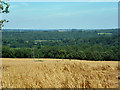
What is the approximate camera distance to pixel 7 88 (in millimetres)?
3361

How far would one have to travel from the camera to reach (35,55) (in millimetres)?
33219

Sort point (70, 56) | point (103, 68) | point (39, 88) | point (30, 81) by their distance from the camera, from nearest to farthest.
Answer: point (39, 88), point (30, 81), point (103, 68), point (70, 56)

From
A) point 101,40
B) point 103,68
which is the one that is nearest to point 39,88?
point 103,68

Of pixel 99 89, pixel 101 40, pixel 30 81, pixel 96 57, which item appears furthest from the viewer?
pixel 101 40

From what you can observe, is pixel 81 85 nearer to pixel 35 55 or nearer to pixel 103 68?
pixel 103 68

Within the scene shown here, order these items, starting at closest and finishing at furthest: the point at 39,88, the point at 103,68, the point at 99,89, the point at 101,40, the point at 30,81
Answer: the point at 99,89
the point at 39,88
the point at 30,81
the point at 103,68
the point at 101,40

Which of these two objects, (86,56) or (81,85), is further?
(86,56)

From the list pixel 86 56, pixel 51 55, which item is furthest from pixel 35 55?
pixel 86 56

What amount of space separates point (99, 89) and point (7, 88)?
1.52 metres

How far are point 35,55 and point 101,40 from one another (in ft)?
61.7

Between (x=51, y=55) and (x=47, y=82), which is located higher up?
(x=47, y=82)

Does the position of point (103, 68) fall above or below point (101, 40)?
above

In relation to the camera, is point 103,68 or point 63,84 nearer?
point 63,84

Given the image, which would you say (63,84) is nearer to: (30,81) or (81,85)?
(81,85)
